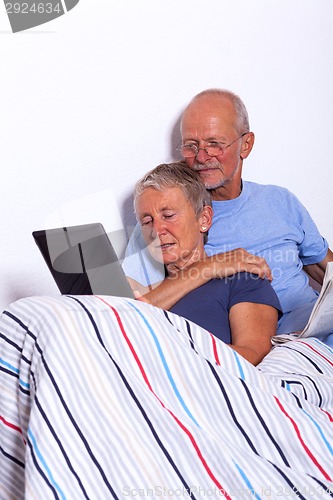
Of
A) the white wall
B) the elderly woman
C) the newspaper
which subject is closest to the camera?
the newspaper

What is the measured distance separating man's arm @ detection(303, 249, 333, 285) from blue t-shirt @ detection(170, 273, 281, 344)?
0.48 meters

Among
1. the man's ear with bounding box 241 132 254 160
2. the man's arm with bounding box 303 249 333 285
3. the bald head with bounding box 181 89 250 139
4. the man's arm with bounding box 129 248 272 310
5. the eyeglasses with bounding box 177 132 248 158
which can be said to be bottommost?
the man's arm with bounding box 303 249 333 285

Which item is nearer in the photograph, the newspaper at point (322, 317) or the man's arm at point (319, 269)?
the newspaper at point (322, 317)

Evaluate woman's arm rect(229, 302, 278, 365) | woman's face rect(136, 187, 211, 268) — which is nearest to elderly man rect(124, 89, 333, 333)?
woman's face rect(136, 187, 211, 268)

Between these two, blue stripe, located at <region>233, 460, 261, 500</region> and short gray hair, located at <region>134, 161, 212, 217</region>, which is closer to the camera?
blue stripe, located at <region>233, 460, 261, 500</region>

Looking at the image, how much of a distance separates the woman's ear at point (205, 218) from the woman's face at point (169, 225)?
0.11 ft

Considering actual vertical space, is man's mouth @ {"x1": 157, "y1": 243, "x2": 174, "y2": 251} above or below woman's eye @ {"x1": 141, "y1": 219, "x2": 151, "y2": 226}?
below

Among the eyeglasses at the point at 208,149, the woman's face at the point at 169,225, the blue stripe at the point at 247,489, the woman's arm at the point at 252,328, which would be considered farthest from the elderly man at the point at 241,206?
the blue stripe at the point at 247,489

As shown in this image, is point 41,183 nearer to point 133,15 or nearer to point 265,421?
point 133,15

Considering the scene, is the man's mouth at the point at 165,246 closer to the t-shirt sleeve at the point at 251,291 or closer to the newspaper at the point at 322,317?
the t-shirt sleeve at the point at 251,291

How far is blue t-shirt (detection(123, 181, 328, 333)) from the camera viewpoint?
2.14m

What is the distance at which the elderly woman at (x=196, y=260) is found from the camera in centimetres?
180

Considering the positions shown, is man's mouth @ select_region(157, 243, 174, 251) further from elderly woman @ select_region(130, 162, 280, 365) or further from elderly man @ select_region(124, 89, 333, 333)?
elderly man @ select_region(124, 89, 333, 333)

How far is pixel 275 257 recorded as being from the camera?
2.17 metres
